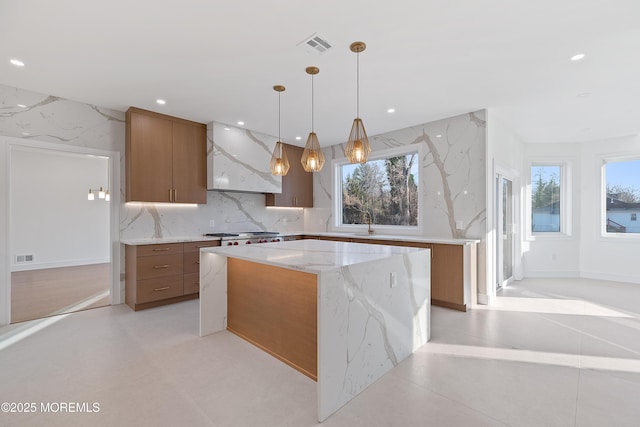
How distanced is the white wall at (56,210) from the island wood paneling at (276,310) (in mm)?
5602

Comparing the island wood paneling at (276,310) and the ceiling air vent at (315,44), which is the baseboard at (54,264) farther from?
the ceiling air vent at (315,44)

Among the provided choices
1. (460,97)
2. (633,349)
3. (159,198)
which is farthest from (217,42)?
(633,349)

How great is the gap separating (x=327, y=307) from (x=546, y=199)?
6127 millimetres

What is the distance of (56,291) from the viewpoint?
4484 millimetres

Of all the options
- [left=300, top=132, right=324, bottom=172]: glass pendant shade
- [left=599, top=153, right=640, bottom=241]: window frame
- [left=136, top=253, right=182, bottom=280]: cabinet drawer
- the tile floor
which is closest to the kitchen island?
the tile floor

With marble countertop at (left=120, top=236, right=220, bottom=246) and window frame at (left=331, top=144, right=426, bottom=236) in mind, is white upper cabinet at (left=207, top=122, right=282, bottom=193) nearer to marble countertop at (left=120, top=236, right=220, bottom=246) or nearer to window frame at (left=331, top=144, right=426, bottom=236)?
marble countertop at (left=120, top=236, right=220, bottom=246)

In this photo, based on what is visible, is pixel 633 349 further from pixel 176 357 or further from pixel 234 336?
pixel 176 357

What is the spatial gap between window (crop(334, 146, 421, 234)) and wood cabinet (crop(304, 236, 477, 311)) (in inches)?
40.5

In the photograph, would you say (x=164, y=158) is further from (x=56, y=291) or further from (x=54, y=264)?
(x=54, y=264)

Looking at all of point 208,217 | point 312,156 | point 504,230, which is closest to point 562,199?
point 504,230

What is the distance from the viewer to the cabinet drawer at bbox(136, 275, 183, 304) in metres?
3.67

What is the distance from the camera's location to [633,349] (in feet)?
8.54

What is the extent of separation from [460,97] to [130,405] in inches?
169

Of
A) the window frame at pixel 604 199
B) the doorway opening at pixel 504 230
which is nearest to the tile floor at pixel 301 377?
the doorway opening at pixel 504 230
